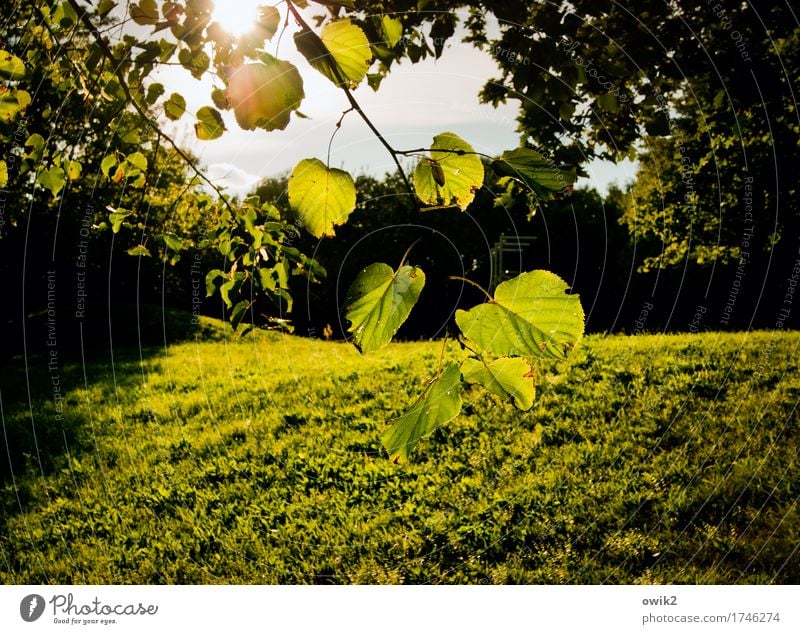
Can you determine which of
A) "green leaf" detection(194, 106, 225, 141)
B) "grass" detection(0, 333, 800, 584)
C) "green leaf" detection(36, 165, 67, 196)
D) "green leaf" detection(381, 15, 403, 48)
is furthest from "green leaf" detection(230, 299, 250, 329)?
"grass" detection(0, 333, 800, 584)

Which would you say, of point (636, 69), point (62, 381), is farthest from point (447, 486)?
point (62, 381)

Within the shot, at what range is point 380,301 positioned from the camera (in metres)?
0.72

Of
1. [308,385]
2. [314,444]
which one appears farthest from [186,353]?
[314,444]

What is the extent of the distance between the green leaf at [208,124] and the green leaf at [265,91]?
2.00ft

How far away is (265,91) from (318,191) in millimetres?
157

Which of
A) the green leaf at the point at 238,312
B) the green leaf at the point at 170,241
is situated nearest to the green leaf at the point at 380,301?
the green leaf at the point at 238,312

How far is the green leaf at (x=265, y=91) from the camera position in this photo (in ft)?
2.68

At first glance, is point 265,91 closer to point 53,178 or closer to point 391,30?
point 391,30

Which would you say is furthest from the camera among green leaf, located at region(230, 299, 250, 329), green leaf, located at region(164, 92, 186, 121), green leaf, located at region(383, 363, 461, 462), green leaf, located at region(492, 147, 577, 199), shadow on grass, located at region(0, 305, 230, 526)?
shadow on grass, located at region(0, 305, 230, 526)

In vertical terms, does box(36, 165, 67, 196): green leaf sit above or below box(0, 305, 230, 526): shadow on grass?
above

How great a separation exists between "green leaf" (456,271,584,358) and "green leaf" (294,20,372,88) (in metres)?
0.44

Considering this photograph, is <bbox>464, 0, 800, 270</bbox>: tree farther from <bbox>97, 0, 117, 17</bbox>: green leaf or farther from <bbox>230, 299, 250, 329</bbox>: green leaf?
<bbox>97, 0, 117, 17</bbox>: green leaf

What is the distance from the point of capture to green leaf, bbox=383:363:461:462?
683 mm

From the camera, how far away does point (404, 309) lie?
697 mm
